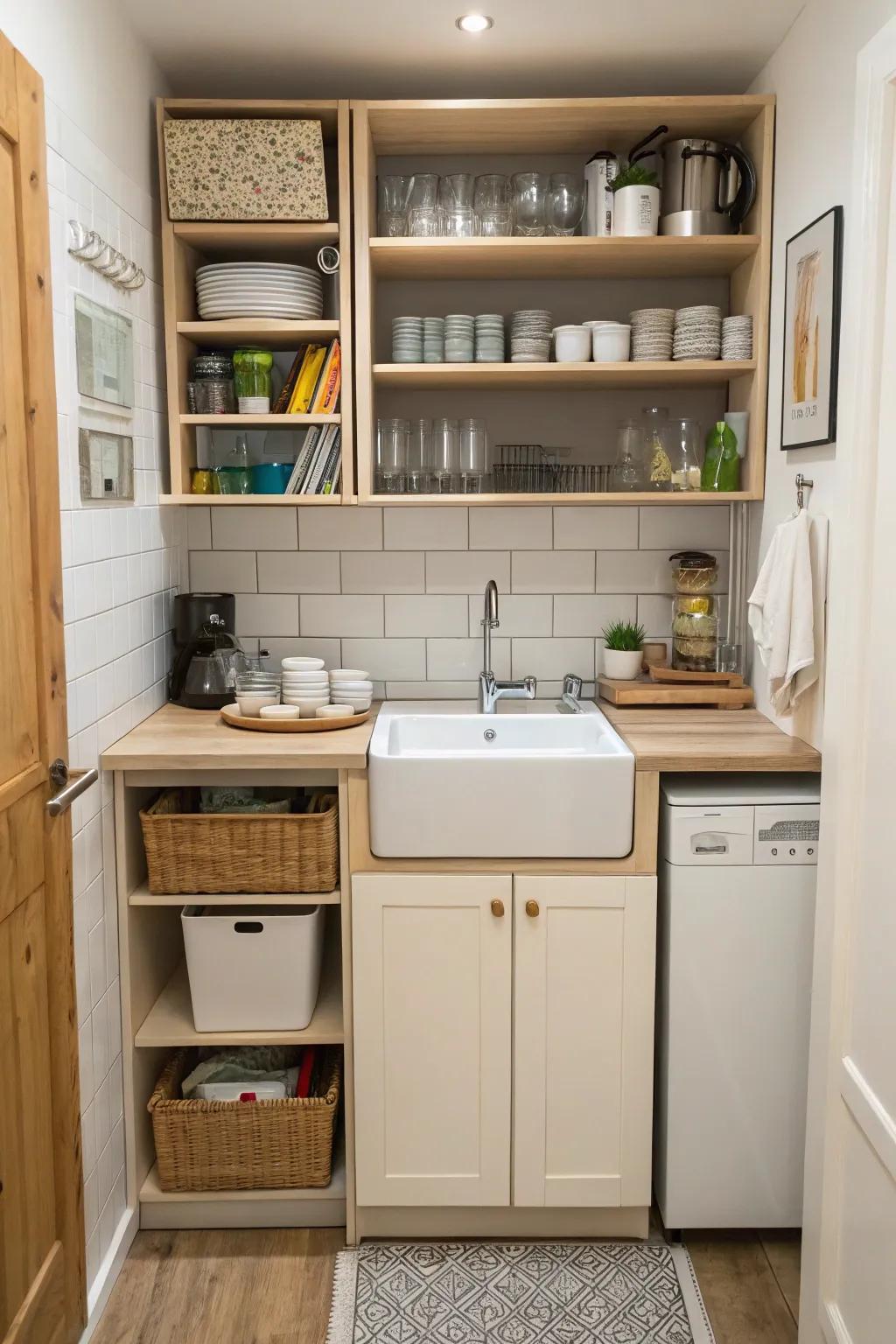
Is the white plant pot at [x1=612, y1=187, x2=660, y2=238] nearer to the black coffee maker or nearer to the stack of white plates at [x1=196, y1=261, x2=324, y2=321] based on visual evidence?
the stack of white plates at [x1=196, y1=261, x2=324, y2=321]

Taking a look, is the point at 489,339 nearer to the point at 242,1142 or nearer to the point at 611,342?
the point at 611,342

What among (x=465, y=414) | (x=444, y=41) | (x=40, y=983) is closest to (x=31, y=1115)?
(x=40, y=983)

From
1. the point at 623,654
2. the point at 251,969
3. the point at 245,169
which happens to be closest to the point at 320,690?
the point at 251,969

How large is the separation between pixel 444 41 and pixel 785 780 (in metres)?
1.77

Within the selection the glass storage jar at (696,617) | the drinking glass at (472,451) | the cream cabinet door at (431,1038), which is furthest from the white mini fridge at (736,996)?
the drinking glass at (472,451)

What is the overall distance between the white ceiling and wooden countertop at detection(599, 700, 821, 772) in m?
1.50

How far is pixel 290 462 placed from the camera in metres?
2.90

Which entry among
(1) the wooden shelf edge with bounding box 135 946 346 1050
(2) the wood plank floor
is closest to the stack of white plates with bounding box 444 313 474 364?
(1) the wooden shelf edge with bounding box 135 946 346 1050

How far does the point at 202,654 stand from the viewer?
2.71m

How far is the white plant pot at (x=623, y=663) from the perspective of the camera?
285 cm

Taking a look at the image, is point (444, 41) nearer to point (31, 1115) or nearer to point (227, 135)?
point (227, 135)

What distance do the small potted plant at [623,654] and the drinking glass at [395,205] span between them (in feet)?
3.65

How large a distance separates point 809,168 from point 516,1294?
237cm

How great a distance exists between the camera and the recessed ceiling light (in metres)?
2.34
